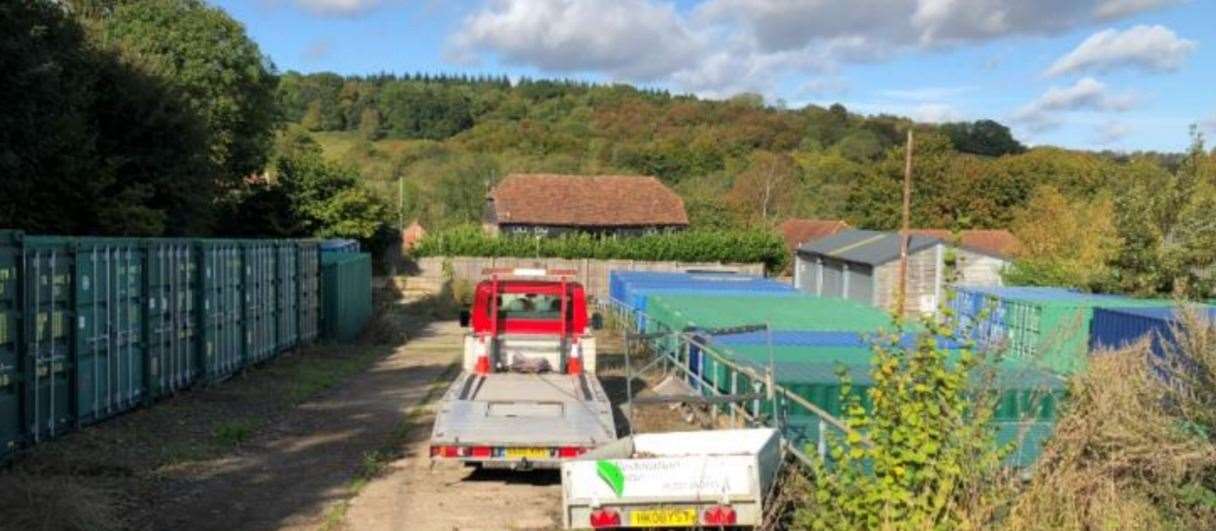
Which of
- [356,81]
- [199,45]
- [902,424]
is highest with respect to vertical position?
[356,81]

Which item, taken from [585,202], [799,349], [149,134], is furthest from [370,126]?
[799,349]

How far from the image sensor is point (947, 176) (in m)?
81.3

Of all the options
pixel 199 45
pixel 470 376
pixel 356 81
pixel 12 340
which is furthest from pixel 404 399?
pixel 356 81

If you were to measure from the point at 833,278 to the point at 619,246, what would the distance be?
34.0 ft

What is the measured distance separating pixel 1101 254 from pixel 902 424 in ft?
101

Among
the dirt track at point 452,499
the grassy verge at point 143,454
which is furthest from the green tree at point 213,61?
the dirt track at point 452,499

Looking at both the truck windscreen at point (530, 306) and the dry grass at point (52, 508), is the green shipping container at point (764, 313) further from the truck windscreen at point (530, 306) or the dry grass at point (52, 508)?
the dry grass at point (52, 508)

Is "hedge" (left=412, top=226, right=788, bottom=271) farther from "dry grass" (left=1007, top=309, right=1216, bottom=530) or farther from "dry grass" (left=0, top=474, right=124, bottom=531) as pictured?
"dry grass" (left=1007, top=309, right=1216, bottom=530)

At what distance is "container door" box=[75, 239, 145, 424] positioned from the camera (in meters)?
13.5

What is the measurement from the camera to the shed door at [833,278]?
5319 cm

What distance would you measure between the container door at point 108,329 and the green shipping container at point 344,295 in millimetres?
12995

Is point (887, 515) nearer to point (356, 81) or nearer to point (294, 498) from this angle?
point (294, 498)

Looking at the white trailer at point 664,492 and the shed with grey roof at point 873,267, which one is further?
the shed with grey roof at point 873,267

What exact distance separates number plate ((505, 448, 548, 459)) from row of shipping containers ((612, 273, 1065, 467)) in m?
2.36
